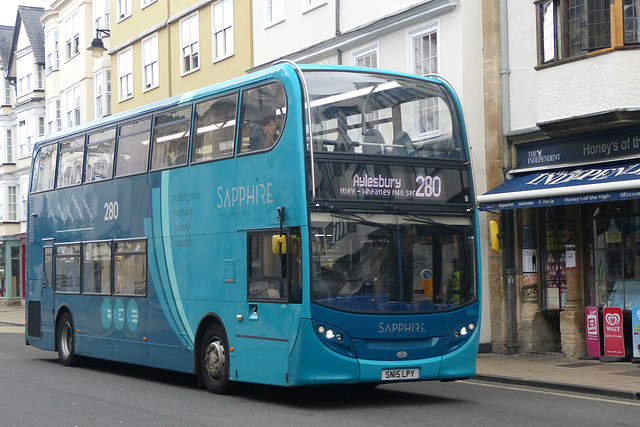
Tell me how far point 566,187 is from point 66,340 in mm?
9249

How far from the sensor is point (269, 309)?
481 inches

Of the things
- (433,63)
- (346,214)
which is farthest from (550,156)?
(346,214)

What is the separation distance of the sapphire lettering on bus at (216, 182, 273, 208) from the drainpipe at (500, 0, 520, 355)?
756 cm

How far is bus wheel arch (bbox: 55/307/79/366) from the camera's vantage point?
1839 cm

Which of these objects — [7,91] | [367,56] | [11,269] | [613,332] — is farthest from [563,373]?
[7,91]

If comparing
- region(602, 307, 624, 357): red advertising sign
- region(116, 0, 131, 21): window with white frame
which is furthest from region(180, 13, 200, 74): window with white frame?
region(602, 307, 624, 357): red advertising sign

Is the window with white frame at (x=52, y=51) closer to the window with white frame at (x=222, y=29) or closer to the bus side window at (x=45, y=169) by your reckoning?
the window with white frame at (x=222, y=29)

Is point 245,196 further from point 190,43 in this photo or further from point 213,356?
point 190,43

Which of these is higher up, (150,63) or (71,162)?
(150,63)

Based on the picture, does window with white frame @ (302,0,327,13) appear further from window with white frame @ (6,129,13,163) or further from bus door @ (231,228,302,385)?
window with white frame @ (6,129,13,163)

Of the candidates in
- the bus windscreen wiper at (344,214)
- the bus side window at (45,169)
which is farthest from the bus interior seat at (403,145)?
the bus side window at (45,169)

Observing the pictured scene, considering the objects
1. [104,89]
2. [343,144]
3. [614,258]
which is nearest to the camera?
[343,144]

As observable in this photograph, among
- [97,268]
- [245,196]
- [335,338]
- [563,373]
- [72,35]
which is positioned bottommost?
[563,373]

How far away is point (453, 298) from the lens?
487 inches
